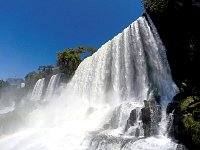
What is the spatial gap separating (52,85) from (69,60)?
4870 millimetres

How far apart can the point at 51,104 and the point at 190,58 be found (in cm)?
2320

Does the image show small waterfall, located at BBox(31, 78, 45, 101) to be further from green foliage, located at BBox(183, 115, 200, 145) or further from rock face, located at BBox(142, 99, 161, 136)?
green foliage, located at BBox(183, 115, 200, 145)

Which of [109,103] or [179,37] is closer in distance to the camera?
[179,37]

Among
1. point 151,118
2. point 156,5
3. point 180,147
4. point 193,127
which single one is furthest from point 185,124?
point 156,5

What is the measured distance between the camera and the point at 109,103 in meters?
34.1

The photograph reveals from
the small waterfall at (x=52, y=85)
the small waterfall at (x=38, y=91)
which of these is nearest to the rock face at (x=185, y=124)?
the small waterfall at (x=52, y=85)

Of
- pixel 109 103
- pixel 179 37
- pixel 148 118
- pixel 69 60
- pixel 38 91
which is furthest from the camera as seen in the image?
pixel 38 91

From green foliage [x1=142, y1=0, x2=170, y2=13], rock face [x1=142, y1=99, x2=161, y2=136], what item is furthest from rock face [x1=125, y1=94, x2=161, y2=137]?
green foliage [x1=142, y1=0, x2=170, y2=13]

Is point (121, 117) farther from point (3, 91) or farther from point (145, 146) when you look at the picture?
point (3, 91)

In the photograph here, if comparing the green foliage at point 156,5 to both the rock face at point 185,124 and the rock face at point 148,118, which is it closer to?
the rock face at point 148,118

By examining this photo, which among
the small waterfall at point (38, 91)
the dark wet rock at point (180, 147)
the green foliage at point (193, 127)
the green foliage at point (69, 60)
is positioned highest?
the green foliage at point (69, 60)

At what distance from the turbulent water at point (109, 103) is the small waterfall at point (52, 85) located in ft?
20.5

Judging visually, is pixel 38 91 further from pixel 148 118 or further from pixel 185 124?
pixel 185 124

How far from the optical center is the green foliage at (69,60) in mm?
49319
